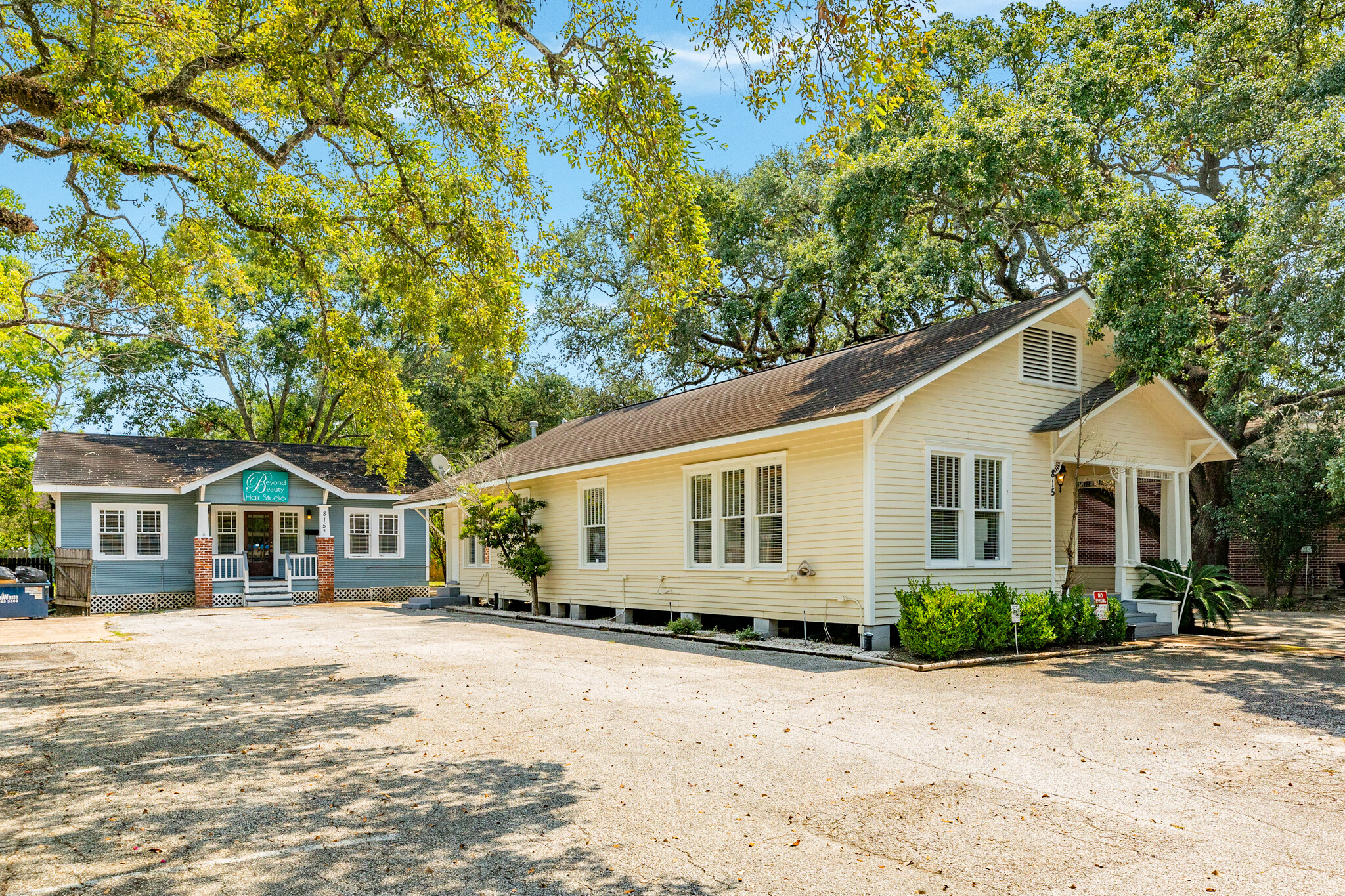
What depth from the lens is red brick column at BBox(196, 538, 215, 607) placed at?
25719 millimetres

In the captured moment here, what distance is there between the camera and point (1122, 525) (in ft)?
51.8

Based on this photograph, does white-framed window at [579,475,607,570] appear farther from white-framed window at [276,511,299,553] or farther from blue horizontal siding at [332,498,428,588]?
white-framed window at [276,511,299,553]

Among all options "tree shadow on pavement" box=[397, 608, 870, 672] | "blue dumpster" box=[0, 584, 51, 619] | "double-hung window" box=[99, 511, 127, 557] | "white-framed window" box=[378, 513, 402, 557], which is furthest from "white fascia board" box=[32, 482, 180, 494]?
"tree shadow on pavement" box=[397, 608, 870, 672]

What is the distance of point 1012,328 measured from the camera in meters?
14.1

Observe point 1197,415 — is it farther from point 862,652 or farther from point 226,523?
point 226,523

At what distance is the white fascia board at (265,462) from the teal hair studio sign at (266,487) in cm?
27

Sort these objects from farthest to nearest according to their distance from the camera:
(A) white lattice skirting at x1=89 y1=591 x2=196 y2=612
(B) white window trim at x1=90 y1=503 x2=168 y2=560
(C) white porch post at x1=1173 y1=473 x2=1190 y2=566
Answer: (B) white window trim at x1=90 y1=503 x2=168 y2=560 → (A) white lattice skirting at x1=89 y1=591 x2=196 y2=612 → (C) white porch post at x1=1173 y1=473 x2=1190 y2=566

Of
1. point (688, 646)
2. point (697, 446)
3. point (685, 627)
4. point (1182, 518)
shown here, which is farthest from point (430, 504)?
point (1182, 518)

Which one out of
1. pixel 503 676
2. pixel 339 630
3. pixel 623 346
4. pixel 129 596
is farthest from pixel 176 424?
pixel 503 676

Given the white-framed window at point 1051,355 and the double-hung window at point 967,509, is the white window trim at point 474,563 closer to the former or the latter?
the double-hung window at point 967,509

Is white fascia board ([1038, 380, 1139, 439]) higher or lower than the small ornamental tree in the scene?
higher

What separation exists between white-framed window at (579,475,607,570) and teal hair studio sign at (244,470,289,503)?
12.2m

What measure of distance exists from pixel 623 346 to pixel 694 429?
14708 millimetres

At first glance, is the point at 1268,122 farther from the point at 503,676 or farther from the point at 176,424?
the point at 176,424
